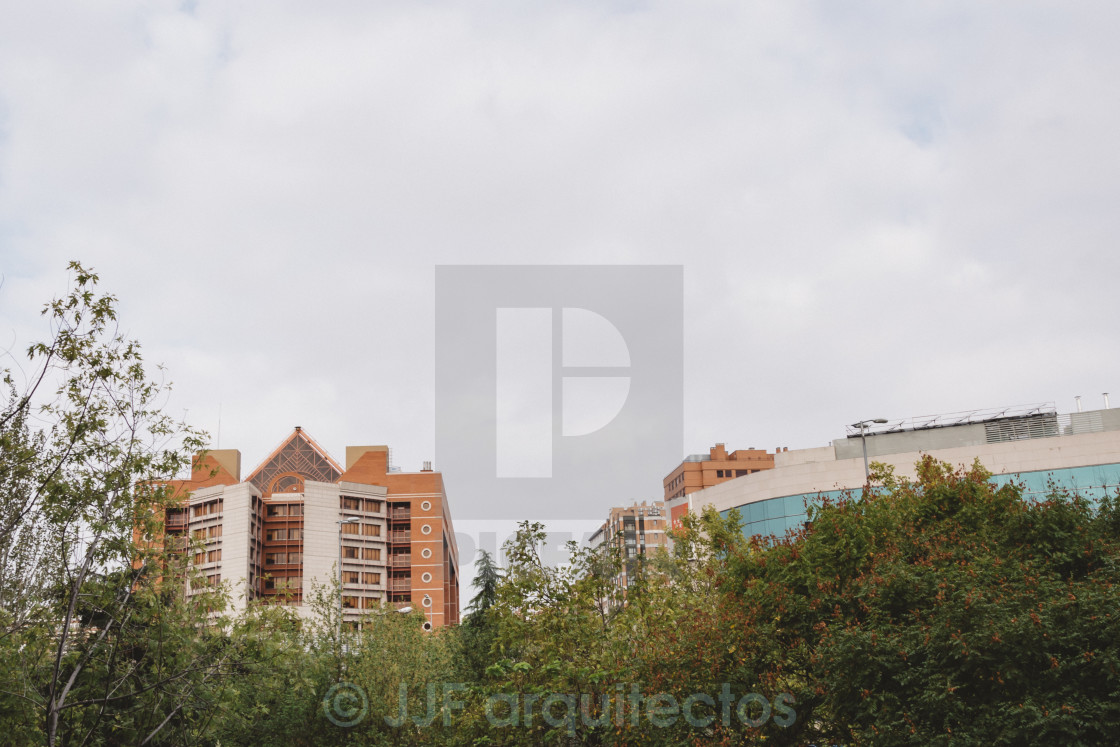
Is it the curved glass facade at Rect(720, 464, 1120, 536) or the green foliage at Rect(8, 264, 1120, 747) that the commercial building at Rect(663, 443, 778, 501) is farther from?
the green foliage at Rect(8, 264, 1120, 747)

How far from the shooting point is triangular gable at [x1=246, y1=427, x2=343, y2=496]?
99.4 metres

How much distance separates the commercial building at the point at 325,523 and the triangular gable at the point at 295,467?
0.36 ft

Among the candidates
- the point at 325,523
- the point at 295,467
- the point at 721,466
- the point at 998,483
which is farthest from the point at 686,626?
the point at 721,466

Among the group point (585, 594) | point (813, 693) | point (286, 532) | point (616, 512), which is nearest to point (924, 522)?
point (813, 693)

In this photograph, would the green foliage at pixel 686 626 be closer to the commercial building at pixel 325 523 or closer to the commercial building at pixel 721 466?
the commercial building at pixel 325 523

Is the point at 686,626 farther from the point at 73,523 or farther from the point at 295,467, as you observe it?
the point at 295,467

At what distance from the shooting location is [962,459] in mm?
55719

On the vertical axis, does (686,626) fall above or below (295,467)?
below

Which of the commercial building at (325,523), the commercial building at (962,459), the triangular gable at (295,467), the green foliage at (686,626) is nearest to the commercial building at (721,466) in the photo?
the commercial building at (325,523)

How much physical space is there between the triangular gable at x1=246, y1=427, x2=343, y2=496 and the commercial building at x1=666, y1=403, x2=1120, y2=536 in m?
51.9

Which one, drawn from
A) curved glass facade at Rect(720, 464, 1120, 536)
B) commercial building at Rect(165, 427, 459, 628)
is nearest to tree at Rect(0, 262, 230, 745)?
curved glass facade at Rect(720, 464, 1120, 536)

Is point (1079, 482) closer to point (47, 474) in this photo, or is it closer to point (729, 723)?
point (729, 723)

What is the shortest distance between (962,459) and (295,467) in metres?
70.6

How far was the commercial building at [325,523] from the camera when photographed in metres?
91.9
